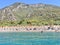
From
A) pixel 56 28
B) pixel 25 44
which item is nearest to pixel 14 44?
pixel 25 44

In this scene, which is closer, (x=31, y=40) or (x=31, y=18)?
(x=31, y=40)

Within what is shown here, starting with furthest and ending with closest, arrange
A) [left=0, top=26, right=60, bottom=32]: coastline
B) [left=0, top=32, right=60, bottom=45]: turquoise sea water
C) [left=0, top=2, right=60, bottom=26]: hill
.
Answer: [left=0, top=2, right=60, bottom=26]: hill → [left=0, top=26, right=60, bottom=32]: coastline → [left=0, top=32, right=60, bottom=45]: turquoise sea water

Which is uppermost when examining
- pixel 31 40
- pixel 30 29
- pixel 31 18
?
pixel 31 18

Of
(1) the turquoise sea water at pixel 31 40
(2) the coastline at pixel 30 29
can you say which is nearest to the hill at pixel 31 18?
(2) the coastline at pixel 30 29

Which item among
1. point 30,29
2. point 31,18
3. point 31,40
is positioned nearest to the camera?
point 31,40

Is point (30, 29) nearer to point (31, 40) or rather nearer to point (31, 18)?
point (31, 40)

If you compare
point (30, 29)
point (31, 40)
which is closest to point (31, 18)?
point (30, 29)

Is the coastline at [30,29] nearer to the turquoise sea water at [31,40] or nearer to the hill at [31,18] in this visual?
the hill at [31,18]

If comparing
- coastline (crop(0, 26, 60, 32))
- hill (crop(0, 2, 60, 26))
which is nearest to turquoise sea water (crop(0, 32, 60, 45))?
coastline (crop(0, 26, 60, 32))

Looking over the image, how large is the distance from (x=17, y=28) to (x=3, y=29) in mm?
5708

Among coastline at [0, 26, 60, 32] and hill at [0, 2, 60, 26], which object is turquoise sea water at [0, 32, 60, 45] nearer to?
coastline at [0, 26, 60, 32]

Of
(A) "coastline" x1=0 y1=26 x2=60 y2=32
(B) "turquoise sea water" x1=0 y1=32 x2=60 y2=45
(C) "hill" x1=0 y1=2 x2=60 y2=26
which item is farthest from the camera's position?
(C) "hill" x1=0 y1=2 x2=60 y2=26

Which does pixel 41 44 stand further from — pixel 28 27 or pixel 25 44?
pixel 28 27

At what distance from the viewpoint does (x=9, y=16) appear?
14988 centimetres
